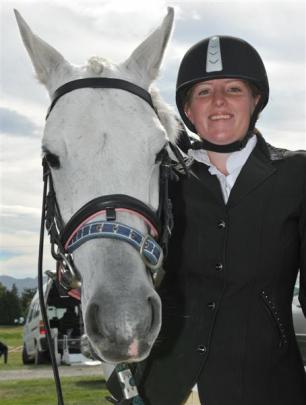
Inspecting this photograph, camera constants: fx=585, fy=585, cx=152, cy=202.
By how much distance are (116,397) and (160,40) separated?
74.8 inches

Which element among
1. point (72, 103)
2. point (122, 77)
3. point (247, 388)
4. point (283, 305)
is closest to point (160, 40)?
point (122, 77)

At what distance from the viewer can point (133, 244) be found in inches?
92.7

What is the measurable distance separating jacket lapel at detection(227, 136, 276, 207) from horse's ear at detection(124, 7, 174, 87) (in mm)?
696

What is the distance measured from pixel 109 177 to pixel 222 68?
107 centimetres

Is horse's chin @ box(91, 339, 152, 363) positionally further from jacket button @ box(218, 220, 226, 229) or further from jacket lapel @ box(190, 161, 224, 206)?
jacket lapel @ box(190, 161, 224, 206)

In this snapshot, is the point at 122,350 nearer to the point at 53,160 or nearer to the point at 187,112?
the point at 53,160

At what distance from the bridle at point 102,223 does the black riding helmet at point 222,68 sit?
37cm

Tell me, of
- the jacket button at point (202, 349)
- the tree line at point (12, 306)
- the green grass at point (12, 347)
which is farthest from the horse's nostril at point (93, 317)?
the tree line at point (12, 306)

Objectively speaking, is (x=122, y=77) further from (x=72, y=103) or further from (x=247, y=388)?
(x=247, y=388)

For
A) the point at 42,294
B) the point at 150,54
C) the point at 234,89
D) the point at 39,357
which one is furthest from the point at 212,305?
the point at 39,357

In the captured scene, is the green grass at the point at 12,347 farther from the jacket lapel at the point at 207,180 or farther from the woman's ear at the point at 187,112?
the jacket lapel at the point at 207,180

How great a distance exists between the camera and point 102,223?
7.80 feet

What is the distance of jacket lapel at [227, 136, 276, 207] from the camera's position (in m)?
2.77

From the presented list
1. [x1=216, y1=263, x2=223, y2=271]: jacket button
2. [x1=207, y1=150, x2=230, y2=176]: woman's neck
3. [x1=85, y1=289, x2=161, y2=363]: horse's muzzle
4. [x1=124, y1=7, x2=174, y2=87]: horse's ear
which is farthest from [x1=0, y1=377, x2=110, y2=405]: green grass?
[x1=85, y1=289, x2=161, y2=363]: horse's muzzle
